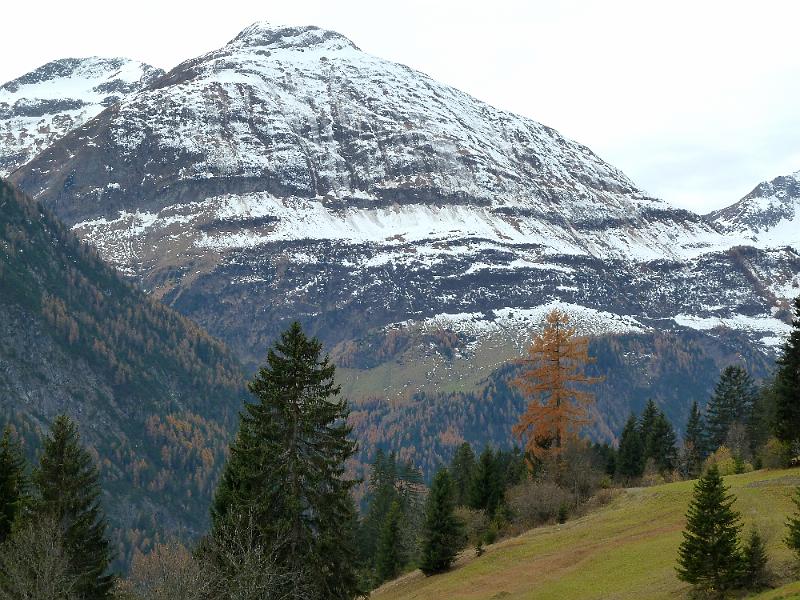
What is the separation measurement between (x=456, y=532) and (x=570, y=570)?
1532 cm

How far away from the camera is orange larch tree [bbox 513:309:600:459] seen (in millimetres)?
64375

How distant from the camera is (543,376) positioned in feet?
213

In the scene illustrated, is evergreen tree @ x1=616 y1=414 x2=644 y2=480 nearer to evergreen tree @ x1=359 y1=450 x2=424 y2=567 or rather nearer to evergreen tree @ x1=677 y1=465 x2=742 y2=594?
evergreen tree @ x1=359 y1=450 x2=424 y2=567

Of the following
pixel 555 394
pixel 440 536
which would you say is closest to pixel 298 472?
pixel 440 536

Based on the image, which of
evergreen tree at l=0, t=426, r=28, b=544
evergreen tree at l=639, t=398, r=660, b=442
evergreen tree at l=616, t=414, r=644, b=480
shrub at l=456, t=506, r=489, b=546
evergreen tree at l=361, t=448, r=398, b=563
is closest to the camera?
evergreen tree at l=0, t=426, r=28, b=544

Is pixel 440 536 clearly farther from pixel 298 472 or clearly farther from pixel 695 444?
pixel 695 444

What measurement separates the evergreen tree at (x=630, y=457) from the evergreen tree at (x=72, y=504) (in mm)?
63220

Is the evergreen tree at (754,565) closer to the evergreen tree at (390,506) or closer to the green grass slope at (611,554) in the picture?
the green grass slope at (611,554)

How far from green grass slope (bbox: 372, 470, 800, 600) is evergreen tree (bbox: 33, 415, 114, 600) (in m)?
21.1

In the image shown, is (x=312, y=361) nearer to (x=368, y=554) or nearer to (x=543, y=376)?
(x=543, y=376)

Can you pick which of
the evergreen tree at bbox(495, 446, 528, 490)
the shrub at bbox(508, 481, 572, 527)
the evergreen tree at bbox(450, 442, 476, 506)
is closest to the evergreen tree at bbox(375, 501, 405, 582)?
the evergreen tree at bbox(495, 446, 528, 490)

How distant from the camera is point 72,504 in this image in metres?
47.5

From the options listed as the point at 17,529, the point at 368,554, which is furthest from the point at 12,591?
the point at 368,554

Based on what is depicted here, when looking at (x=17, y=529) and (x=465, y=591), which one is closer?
(x=17, y=529)
